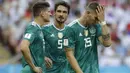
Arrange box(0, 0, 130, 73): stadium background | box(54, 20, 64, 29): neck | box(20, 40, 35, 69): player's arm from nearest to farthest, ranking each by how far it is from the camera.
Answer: box(20, 40, 35, 69): player's arm < box(54, 20, 64, 29): neck < box(0, 0, 130, 73): stadium background

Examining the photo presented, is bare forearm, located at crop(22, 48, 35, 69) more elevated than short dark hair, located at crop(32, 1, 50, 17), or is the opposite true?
short dark hair, located at crop(32, 1, 50, 17)

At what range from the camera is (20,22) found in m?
18.9

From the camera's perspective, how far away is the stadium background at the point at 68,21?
58.5 feet

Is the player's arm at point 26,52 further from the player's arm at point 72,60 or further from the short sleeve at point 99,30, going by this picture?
the short sleeve at point 99,30

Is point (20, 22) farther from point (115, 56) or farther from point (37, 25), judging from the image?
point (37, 25)

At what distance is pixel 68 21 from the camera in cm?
1942

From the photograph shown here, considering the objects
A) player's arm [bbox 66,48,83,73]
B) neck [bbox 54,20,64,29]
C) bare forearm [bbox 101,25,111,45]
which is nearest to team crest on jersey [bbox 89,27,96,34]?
Answer: bare forearm [bbox 101,25,111,45]

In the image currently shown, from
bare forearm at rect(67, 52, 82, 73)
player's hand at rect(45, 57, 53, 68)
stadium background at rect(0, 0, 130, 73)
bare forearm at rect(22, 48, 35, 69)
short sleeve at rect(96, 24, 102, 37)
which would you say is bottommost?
stadium background at rect(0, 0, 130, 73)

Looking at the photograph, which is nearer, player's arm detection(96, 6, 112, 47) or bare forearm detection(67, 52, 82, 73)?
bare forearm detection(67, 52, 82, 73)

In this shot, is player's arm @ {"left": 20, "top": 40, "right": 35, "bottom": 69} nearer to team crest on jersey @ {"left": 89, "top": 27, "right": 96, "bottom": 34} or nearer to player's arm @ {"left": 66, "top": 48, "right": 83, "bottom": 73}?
player's arm @ {"left": 66, "top": 48, "right": 83, "bottom": 73}

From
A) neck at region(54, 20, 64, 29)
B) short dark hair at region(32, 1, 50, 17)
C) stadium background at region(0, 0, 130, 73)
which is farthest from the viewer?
stadium background at region(0, 0, 130, 73)

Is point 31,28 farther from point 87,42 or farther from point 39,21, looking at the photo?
point 87,42

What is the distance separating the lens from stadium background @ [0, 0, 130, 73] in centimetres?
1784

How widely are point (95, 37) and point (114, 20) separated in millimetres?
9192
